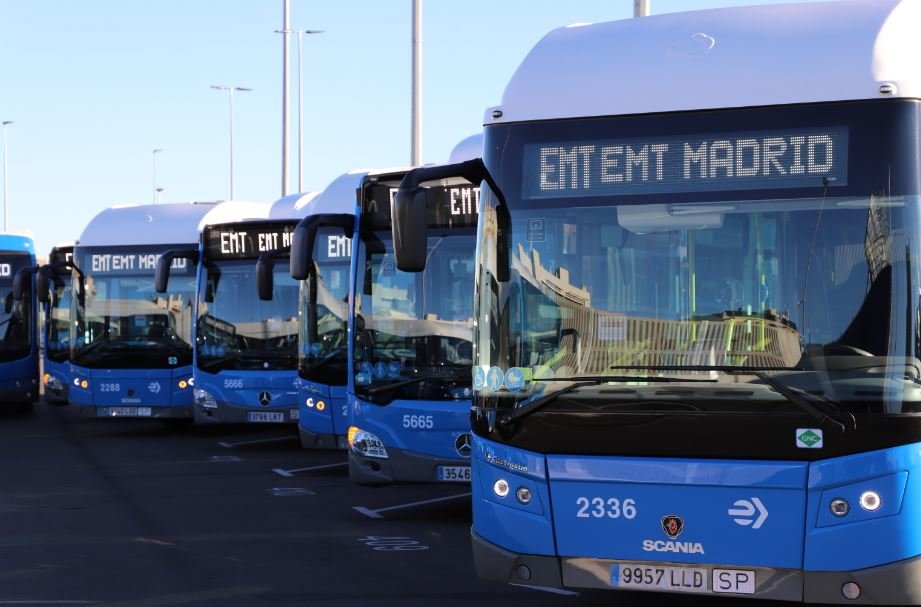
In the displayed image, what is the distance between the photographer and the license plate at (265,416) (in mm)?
20234

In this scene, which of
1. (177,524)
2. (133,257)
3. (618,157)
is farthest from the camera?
(133,257)

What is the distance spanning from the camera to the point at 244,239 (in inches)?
818

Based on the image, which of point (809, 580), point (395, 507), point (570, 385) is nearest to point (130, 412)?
point (395, 507)

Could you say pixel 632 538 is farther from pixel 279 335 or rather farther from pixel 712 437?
pixel 279 335

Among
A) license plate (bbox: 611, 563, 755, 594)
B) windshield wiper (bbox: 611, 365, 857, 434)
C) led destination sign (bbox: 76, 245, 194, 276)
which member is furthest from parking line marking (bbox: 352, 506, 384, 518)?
led destination sign (bbox: 76, 245, 194, 276)

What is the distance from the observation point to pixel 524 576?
302 inches

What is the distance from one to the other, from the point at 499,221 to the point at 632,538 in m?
1.72

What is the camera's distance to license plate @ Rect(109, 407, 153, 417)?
22.7 m

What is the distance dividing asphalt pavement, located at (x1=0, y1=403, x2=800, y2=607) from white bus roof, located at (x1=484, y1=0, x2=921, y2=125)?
3030 millimetres

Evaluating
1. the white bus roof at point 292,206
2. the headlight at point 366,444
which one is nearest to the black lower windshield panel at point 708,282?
the headlight at point 366,444

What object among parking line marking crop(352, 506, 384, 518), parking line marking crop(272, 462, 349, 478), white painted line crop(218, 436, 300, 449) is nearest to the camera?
parking line marking crop(352, 506, 384, 518)

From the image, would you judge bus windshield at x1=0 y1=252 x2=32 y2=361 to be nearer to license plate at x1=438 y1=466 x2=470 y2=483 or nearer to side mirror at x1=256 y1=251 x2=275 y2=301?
side mirror at x1=256 y1=251 x2=275 y2=301

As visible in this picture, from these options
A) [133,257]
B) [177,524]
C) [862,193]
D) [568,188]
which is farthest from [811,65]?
[133,257]

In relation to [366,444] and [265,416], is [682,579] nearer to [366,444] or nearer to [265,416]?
[366,444]
